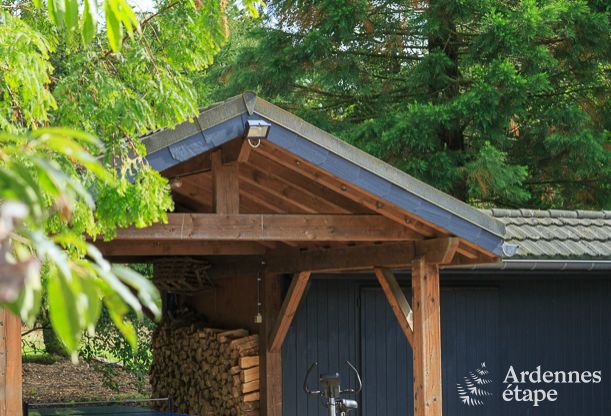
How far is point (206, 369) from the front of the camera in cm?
1127

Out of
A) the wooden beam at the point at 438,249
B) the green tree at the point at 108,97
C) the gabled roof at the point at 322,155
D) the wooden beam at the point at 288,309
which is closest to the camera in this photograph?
the green tree at the point at 108,97

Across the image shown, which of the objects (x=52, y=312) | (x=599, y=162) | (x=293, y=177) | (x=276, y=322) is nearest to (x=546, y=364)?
(x=276, y=322)

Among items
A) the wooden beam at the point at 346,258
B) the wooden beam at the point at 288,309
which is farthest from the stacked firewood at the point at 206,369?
the wooden beam at the point at 346,258

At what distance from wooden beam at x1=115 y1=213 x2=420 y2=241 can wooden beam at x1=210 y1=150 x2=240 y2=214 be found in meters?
0.09

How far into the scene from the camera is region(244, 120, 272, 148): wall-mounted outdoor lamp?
21.4ft

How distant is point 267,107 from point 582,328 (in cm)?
519

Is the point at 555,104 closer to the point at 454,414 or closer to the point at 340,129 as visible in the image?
the point at 340,129

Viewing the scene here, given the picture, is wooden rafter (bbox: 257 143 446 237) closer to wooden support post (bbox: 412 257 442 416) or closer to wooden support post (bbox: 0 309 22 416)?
wooden support post (bbox: 412 257 442 416)

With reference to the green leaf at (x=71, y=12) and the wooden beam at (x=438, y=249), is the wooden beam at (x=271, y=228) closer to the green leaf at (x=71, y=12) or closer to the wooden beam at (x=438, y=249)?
the wooden beam at (x=438, y=249)

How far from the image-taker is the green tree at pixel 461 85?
1497 cm

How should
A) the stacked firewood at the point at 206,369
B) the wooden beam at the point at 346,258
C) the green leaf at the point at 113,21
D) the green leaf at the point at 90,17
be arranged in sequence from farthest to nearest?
the stacked firewood at the point at 206,369 < the wooden beam at the point at 346,258 < the green leaf at the point at 113,21 < the green leaf at the point at 90,17

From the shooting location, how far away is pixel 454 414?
10141 mm

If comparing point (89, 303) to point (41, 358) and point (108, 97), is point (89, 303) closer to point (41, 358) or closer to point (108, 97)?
point (108, 97)

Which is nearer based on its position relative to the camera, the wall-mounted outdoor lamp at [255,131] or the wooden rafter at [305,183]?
the wall-mounted outdoor lamp at [255,131]
